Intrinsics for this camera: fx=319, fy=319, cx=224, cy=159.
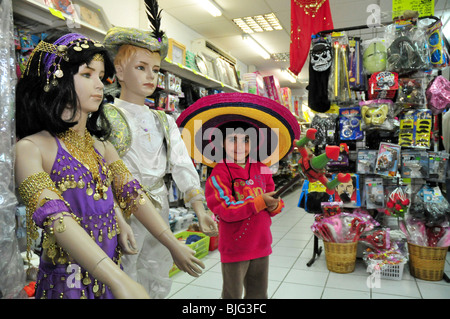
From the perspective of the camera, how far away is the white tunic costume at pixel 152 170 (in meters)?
1.36

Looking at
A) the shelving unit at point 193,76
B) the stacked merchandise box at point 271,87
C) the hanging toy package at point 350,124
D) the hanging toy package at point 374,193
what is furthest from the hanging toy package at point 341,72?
the stacked merchandise box at point 271,87

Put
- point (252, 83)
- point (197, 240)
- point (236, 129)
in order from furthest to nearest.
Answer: point (252, 83), point (197, 240), point (236, 129)

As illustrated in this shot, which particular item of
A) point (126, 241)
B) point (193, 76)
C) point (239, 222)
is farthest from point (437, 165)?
point (126, 241)

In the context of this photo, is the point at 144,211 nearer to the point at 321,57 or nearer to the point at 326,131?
the point at 326,131

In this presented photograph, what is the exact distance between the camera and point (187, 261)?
93 cm

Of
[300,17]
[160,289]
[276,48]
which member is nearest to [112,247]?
[160,289]

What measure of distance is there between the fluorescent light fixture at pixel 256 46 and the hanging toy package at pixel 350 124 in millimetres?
3541

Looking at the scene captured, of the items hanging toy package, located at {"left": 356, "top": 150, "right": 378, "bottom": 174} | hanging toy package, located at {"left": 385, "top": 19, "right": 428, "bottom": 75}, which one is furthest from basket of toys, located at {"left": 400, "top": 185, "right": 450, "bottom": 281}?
hanging toy package, located at {"left": 385, "top": 19, "right": 428, "bottom": 75}

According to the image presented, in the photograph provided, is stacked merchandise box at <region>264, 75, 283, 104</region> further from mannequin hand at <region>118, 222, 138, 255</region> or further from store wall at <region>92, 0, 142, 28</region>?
mannequin hand at <region>118, 222, 138, 255</region>

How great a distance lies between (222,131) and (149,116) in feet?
1.13

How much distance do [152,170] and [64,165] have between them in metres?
0.50

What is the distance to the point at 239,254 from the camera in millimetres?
1478

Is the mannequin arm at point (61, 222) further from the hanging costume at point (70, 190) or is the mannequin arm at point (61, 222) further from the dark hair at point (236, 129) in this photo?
the dark hair at point (236, 129)
